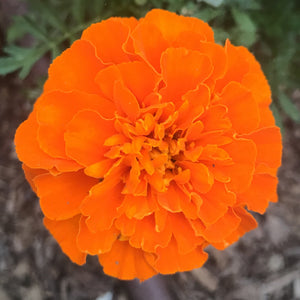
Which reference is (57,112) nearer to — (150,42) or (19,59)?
(150,42)

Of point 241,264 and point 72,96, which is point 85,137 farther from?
point 241,264

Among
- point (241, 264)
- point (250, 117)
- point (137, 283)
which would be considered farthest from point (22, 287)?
point (250, 117)

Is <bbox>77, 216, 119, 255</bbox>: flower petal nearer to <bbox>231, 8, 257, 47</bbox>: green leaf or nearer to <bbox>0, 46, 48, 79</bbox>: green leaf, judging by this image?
<bbox>0, 46, 48, 79</bbox>: green leaf

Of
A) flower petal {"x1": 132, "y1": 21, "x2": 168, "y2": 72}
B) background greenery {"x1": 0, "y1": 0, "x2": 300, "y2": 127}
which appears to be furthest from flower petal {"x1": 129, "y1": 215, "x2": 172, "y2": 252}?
background greenery {"x1": 0, "y1": 0, "x2": 300, "y2": 127}

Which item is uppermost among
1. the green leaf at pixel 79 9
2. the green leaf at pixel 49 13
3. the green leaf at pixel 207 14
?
the green leaf at pixel 207 14

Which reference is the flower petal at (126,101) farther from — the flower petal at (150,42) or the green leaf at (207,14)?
the green leaf at (207,14)

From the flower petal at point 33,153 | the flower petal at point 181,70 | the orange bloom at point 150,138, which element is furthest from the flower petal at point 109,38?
the flower petal at point 33,153

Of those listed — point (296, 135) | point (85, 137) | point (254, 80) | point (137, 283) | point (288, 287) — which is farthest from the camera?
point (296, 135)

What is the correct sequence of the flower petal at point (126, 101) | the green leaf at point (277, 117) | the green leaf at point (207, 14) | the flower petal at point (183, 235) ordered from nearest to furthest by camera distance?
the flower petal at point (126, 101), the flower petal at point (183, 235), the green leaf at point (207, 14), the green leaf at point (277, 117)
